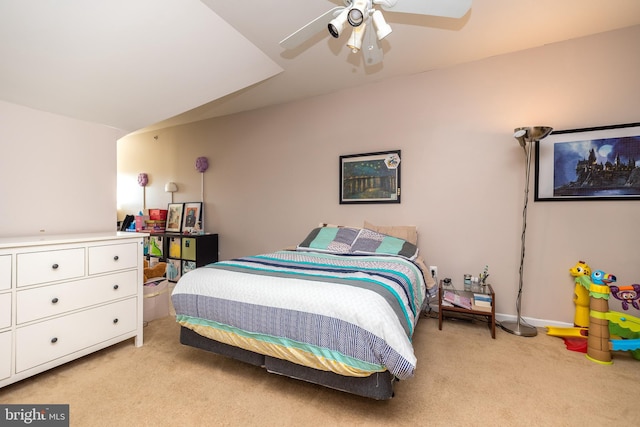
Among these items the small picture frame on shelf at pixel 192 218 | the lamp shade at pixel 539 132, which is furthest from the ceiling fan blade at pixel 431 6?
the small picture frame on shelf at pixel 192 218

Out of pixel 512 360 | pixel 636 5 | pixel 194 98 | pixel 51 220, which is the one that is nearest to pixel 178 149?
pixel 194 98

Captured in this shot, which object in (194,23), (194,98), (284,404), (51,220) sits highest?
(194,23)

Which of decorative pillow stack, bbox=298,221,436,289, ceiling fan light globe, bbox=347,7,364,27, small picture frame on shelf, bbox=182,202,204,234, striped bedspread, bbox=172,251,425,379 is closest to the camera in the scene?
striped bedspread, bbox=172,251,425,379

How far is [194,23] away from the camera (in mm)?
2080

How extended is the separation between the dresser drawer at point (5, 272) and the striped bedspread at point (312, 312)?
85 cm

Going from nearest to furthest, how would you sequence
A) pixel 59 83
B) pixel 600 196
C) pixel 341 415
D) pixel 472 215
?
pixel 341 415
pixel 59 83
pixel 600 196
pixel 472 215

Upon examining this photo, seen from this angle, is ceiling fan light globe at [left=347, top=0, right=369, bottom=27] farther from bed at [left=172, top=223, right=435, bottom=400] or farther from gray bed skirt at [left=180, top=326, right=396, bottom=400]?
gray bed skirt at [left=180, top=326, right=396, bottom=400]

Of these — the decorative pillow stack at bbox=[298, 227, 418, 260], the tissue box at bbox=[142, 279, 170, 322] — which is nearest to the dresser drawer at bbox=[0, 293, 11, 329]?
the tissue box at bbox=[142, 279, 170, 322]

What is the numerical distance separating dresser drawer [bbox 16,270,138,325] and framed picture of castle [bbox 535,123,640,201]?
3.51m

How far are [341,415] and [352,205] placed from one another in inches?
89.1

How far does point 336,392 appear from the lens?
65.5 inches

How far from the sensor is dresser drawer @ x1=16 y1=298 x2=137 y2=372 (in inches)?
65.7

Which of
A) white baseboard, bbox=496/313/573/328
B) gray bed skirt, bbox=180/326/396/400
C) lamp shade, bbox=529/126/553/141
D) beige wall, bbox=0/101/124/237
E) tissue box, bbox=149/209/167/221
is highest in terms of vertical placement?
lamp shade, bbox=529/126/553/141

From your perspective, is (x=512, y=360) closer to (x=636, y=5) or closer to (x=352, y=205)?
(x=352, y=205)
